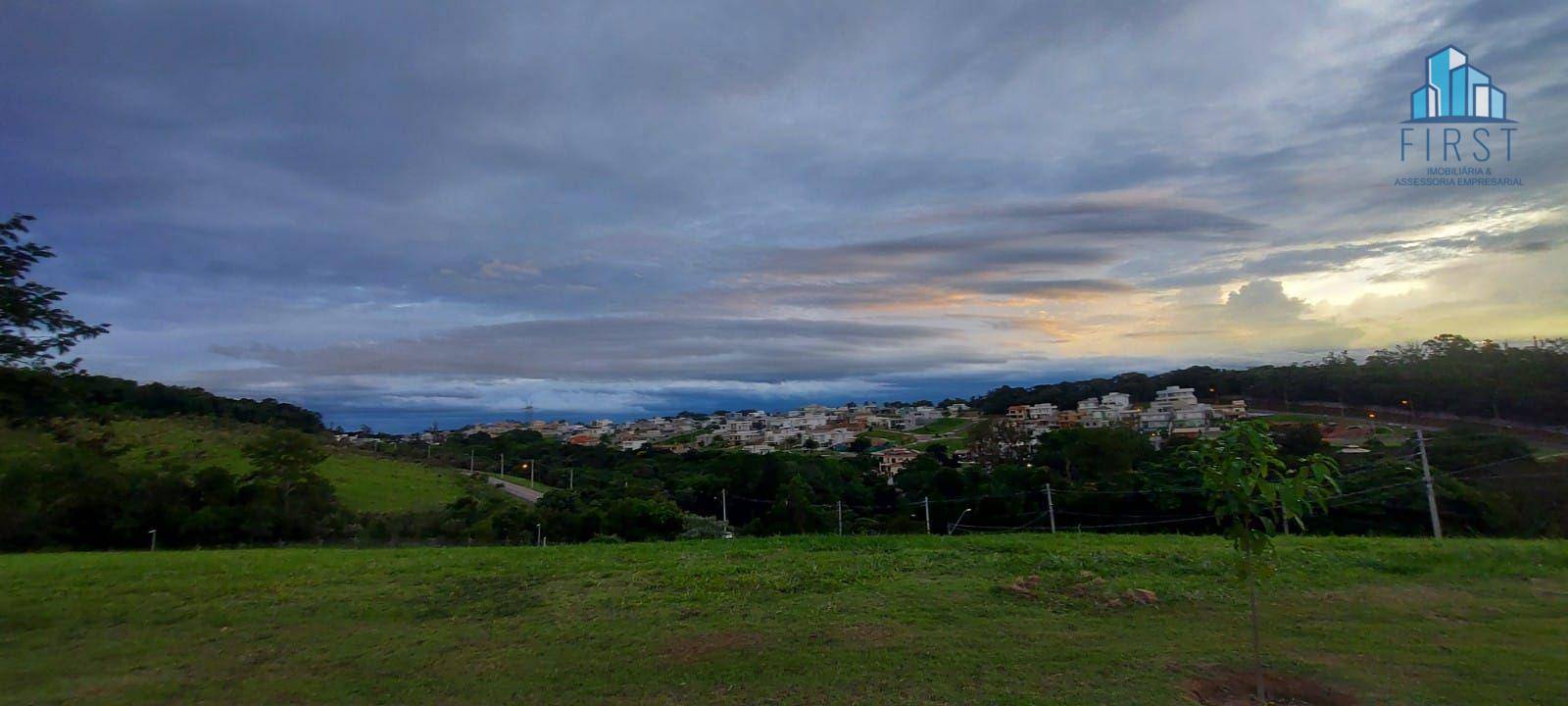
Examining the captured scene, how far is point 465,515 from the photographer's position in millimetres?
22656

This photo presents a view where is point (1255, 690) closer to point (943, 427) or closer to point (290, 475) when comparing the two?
point (290, 475)

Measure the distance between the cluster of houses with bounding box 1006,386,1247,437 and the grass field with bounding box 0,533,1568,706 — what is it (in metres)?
15.7

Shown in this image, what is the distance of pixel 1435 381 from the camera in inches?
859

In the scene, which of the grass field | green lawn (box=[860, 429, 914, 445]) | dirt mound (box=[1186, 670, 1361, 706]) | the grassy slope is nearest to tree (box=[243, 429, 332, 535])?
the grassy slope

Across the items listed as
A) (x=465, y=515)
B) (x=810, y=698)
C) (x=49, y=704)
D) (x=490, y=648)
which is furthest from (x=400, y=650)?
(x=465, y=515)

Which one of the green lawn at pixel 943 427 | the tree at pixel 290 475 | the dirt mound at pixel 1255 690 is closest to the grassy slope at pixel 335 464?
the tree at pixel 290 475

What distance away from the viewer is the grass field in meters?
5.42

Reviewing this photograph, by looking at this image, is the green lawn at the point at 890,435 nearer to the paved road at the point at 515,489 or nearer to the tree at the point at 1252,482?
the paved road at the point at 515,489

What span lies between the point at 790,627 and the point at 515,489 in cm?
3080

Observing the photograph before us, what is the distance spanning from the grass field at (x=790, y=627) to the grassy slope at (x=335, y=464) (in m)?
12.2

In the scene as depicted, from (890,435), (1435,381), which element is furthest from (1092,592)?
(890,435)

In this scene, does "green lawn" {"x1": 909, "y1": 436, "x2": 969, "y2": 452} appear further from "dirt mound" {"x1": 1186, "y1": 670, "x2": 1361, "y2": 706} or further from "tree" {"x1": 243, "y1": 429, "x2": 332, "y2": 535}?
"dirt mound" {"x1": 1186, "y1": 670, "x2": 1361, "y2": 706}

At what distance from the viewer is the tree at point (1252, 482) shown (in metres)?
4.62

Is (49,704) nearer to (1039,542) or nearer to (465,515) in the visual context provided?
(1039,542)
